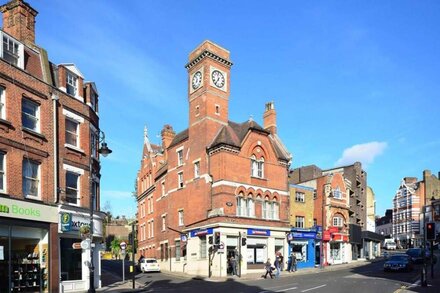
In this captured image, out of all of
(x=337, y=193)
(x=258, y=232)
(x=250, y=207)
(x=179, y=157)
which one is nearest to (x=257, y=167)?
(x=250, y=207)

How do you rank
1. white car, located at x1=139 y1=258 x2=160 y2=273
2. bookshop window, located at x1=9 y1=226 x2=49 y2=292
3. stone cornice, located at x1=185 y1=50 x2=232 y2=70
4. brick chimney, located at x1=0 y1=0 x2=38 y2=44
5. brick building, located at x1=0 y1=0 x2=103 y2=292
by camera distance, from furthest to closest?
white car, located at x1=139 y1=258 x2=160 y2=273, stone cornice, located at x1=185 y1=50 x2=232 y2=70, brick chimney, located at x1=0 y1=0 x2=38 y2=44, bookshop window, located at x1=9 y1=226 x2=49 y2=292, brick building, located at x1=0 y1=0 x2=103 y2=292

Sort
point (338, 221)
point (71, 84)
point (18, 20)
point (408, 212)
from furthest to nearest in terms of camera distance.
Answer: point (408, 212) → point (338, 221) → point (71, 84) → point (18, 20)

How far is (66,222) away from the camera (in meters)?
23.2

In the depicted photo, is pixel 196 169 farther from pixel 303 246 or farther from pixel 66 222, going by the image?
pixel 66 222

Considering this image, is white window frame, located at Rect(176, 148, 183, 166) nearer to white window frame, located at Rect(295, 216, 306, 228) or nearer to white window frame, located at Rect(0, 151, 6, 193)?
white window frame, located at Rect(295, 216, 306, 228)

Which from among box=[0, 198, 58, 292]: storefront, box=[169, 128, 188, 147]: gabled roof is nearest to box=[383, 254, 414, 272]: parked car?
box=[169, 128, 188, 147]: gabled roof

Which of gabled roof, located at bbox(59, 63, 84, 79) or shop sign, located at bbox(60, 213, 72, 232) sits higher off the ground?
gabled roof, located at bbox(59, 63, 84, 79)

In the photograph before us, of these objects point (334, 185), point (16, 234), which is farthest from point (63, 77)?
point (334, 185)

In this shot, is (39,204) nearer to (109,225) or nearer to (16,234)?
(16,234)

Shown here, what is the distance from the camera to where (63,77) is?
81.8ft

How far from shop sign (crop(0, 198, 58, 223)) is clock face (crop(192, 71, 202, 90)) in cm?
2329

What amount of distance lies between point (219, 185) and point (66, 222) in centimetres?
1800

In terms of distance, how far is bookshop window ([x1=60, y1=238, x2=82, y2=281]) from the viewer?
2356 cm

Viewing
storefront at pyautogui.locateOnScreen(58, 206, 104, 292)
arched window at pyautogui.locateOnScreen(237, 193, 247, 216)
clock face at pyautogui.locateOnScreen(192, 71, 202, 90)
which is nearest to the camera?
storefront at pyautogui.locateOnScreen(58, 206, 104, 292)
